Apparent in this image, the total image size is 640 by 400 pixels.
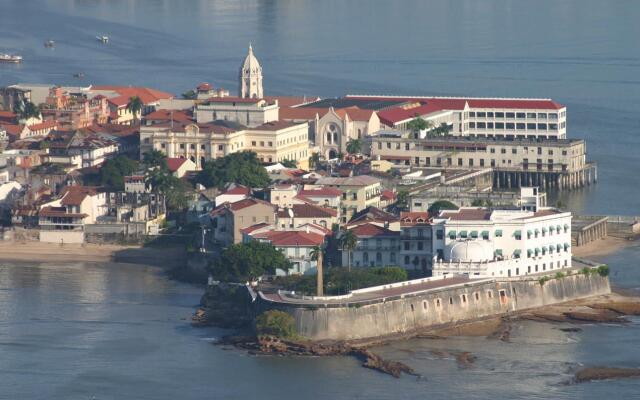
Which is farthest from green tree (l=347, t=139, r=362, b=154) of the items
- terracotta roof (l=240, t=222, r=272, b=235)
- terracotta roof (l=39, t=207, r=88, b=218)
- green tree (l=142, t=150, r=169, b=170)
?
terracotta roof (l=240, t=222, r=272, b=235)

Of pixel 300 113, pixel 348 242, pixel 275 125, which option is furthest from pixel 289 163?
pixel 348 242

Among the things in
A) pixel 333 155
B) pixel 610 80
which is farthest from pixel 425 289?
pixel 610 80

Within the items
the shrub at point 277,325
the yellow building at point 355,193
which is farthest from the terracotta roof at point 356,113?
the shrub at point 277,325

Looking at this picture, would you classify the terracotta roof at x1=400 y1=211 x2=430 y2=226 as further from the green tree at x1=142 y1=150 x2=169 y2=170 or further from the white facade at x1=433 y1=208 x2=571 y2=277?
the green tree at x1=142 y1=150 x2=169 y2=170

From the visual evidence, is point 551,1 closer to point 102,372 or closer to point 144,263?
point 144,263

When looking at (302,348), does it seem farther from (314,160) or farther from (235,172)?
(314,160)

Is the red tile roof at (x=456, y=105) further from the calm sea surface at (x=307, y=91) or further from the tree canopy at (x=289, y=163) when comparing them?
the tree canopy at (x=289, y=163)
